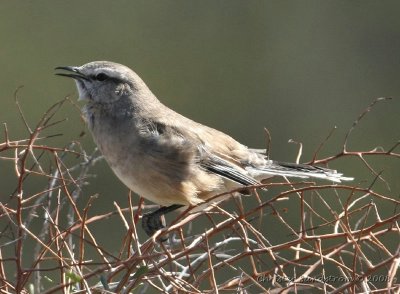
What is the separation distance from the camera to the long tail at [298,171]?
5024 millimetres

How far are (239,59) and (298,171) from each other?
37.4 ft

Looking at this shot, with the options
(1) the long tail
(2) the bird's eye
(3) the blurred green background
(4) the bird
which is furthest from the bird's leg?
(3) the blurred green background

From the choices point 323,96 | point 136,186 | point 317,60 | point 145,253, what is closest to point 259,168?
point 136,186

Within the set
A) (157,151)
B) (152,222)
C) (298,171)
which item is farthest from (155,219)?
(298,171)

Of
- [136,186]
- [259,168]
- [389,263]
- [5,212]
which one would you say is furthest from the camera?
[259,168]

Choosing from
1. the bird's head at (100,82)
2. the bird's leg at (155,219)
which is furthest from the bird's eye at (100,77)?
the bird's leg at (155,219)

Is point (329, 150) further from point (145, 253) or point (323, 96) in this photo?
point (145, 253)

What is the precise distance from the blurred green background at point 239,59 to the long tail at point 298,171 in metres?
7.49

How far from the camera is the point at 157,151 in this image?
5137 mm

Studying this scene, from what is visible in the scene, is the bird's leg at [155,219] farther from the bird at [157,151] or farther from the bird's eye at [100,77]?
the bird's eye at [100,77]

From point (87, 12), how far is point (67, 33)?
0.71 metres

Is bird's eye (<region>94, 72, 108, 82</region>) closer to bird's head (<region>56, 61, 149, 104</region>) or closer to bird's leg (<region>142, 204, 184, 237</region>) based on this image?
bird's head (<region>56, 61, 149, 104</region>)

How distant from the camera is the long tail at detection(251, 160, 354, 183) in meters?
5.02

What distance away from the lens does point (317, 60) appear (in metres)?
16.1
